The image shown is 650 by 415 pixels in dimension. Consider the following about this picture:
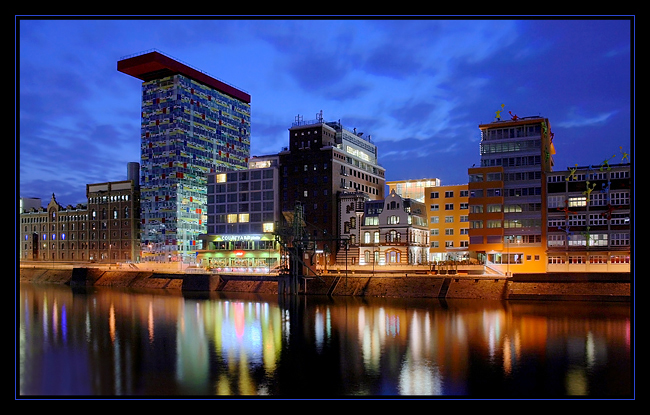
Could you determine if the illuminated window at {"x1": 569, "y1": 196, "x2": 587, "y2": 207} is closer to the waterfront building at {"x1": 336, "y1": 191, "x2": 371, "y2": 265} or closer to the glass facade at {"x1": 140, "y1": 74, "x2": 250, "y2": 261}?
the waterfront building at {"x1": 336, "y1": 191, "x2": 371, "y2": 265}

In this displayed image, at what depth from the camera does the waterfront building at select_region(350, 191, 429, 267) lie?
341 ft

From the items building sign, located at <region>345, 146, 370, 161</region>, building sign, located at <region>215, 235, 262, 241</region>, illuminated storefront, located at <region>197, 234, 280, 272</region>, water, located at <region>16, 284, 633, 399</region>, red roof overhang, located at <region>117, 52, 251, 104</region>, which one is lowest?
water, located at <region>16, 284, 633, 399</region>

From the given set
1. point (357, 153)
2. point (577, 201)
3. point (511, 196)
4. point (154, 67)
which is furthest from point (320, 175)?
point (154, 67)

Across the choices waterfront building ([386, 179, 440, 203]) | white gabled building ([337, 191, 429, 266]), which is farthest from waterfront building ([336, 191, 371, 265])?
waterfront building ([386, 179, 440, 203])

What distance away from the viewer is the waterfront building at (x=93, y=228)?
156 m

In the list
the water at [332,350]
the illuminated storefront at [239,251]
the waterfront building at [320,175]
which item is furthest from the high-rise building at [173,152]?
the water at [332,350]

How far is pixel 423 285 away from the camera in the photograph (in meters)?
89.1

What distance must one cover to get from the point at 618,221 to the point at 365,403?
7311 centimetres

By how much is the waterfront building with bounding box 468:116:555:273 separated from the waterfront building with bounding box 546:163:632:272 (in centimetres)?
212

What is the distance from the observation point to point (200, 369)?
143ft

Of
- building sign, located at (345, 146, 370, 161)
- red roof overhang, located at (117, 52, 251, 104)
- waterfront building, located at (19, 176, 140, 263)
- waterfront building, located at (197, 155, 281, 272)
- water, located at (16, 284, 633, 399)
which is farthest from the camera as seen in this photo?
waterfront building, located at (19, 176, 140, 263)

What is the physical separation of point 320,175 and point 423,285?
40.6 meters
